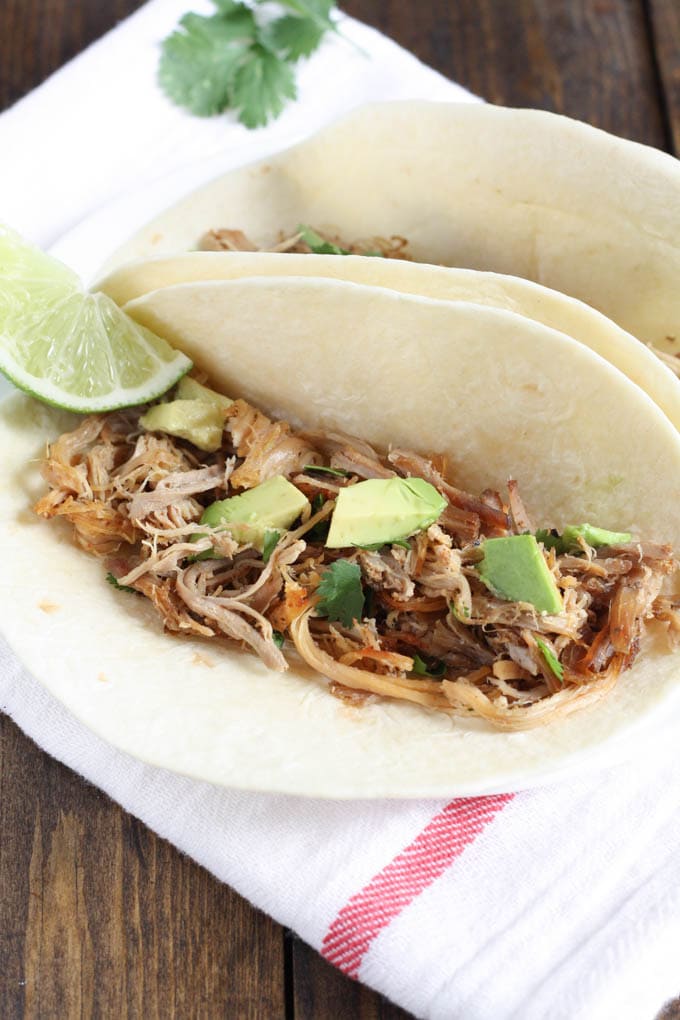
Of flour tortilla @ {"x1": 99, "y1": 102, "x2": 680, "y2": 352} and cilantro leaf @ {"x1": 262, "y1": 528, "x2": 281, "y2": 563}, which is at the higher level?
flour tortilla @ {"x1": 99, "y1": 102, "x2": 680, "y2": 352}

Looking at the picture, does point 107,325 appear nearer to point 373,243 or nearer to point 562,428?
point 373,243

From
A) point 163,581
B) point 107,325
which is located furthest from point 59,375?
point 163,581

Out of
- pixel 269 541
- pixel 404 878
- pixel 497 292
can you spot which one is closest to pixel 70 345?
pixel 269 541

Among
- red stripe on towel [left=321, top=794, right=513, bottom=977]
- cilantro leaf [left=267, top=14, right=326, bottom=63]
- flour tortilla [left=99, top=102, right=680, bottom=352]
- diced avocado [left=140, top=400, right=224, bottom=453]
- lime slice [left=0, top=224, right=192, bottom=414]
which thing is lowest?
red stripe on towel [left=321, top=794, right=513, bottom=977]

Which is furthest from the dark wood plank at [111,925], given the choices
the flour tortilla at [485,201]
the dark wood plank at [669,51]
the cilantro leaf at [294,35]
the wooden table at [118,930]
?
the dark wood plank at [669,51]

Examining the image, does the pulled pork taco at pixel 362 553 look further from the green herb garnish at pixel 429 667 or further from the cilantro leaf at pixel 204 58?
the cilantro leaf at pixel 204 58

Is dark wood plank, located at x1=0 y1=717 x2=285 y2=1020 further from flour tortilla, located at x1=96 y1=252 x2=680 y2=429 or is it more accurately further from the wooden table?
flour tortilla, located at x1=96 y1=252 x2=680 y2=429

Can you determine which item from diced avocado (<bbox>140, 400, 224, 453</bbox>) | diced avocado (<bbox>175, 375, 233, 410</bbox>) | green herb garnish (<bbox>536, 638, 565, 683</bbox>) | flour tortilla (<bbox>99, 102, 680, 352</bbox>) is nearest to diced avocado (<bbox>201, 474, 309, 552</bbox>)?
diced avocado (<bbox>140, 400, 224, 453</bbox>)
